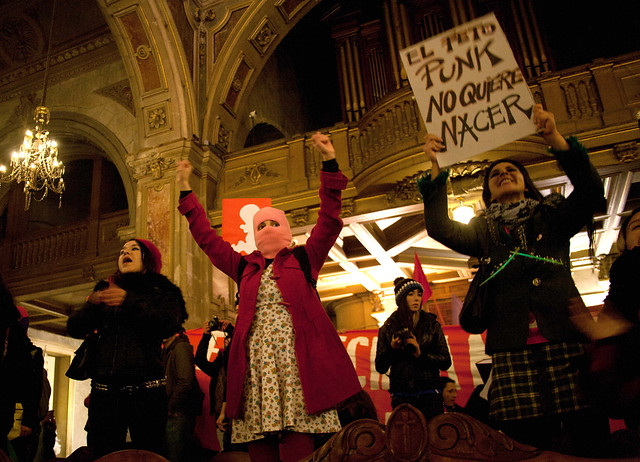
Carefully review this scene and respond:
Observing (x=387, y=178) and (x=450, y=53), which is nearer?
(x=450, y=53)

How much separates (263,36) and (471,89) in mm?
7322

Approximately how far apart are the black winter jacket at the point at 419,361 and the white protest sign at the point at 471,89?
4.99 ft

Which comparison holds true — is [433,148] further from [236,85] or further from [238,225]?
[236,85]

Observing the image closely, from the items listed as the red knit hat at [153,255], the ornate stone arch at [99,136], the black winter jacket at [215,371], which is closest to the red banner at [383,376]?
the black winter jacket at [215,371]

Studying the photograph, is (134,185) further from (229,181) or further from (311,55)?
(311,55)

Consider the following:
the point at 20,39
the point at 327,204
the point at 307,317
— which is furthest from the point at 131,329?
the point at 20,39

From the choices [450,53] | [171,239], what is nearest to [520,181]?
[450,53]

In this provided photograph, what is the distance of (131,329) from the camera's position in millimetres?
2322

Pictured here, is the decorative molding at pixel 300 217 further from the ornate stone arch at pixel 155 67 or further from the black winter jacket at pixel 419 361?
the black winter jacket at pixel 419 361

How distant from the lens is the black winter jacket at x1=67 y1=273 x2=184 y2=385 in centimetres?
222

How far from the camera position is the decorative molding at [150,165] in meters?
7.97

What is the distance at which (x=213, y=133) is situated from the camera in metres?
8.44

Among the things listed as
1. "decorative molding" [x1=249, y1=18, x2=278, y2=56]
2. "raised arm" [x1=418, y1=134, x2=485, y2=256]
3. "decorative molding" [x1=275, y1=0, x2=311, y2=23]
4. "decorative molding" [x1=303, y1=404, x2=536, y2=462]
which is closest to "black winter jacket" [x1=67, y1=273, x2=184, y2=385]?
"raised arm" [x1=418, y1=134, x2=485, y2=256]

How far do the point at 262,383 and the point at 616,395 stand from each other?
46.7 inches
